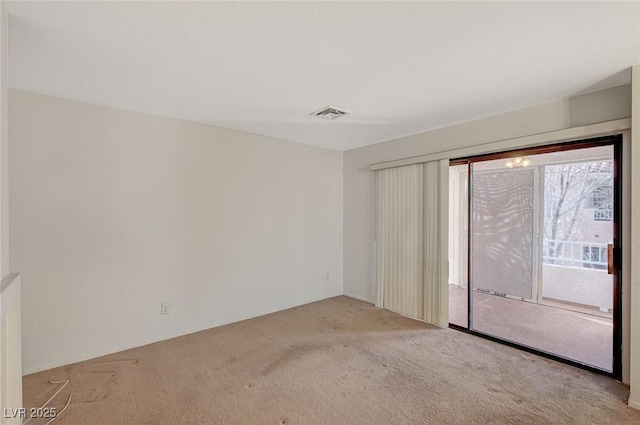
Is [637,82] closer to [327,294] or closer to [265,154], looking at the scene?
[265,154]

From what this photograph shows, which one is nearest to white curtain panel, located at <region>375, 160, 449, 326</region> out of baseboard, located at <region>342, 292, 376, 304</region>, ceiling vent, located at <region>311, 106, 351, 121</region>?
baseboard, located at <region>342, 292, 376, 304</region>

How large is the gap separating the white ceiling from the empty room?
0.02 meters

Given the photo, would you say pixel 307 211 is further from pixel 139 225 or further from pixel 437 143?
pixel 139 225

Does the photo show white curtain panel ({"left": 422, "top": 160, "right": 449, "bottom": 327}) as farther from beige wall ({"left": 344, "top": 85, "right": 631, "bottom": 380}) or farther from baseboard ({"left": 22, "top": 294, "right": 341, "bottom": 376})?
baseboard ({"left": 22, "top": 294, "right": 341, "bottom": 376})

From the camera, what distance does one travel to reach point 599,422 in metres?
1.92

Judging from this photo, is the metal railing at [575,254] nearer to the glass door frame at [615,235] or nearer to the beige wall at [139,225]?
the glass door frame at [615,235]

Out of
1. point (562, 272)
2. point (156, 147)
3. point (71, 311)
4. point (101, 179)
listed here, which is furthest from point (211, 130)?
point (562, 272)

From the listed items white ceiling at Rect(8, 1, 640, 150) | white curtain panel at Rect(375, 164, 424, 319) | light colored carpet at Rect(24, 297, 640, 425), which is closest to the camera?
white ceiling at Rect(8, 1, 640, 150)

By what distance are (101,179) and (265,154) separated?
1822 mm

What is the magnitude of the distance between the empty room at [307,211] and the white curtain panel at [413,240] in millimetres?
28

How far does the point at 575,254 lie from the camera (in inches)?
115

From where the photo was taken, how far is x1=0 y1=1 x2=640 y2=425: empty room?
5.59 ft

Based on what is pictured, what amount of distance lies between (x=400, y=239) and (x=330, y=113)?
6.35 ft

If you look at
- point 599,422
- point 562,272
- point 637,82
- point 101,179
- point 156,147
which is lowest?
point 599,422
